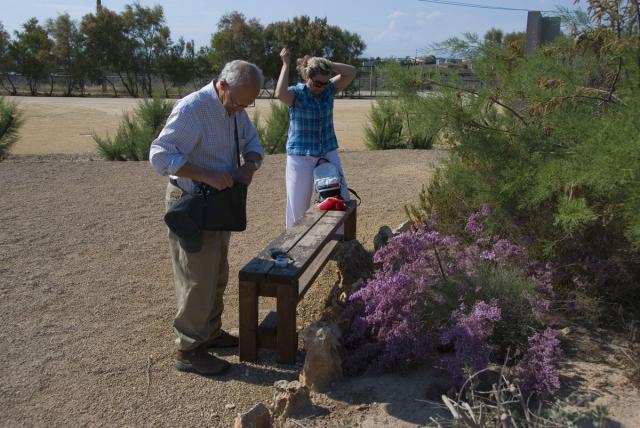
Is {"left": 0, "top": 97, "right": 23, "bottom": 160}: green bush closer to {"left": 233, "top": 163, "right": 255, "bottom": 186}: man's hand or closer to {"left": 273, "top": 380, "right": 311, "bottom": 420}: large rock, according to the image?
{"left": 233, "top": 163, "right": 255, "bottom": 186}: man's hand

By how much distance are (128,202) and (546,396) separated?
579 centimetres

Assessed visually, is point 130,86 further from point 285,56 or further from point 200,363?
point 200,363

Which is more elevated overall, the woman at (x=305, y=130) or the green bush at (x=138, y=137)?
the woman at (x=305, y=130)

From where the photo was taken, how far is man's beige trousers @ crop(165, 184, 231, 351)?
3.37 m

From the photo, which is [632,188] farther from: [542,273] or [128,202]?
[128,202]

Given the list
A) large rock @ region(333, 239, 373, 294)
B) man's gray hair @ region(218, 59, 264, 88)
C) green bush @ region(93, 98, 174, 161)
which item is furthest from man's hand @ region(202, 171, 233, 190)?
green bush @ region(93, 98, 174, 161)

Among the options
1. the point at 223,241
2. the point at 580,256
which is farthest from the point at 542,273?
the point at 223,241

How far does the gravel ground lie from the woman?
677 mm

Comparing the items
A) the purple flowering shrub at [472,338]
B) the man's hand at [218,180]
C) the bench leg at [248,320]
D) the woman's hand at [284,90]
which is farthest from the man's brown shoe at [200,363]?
the woman's hand at [284,90]

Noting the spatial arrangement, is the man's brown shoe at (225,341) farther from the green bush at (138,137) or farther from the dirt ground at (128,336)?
the green bush at (138,137)

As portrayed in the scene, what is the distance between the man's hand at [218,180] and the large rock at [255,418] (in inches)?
42.5

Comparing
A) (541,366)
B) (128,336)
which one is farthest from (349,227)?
(541,366)

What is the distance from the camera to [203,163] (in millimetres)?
3387

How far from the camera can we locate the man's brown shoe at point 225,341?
3.81m
